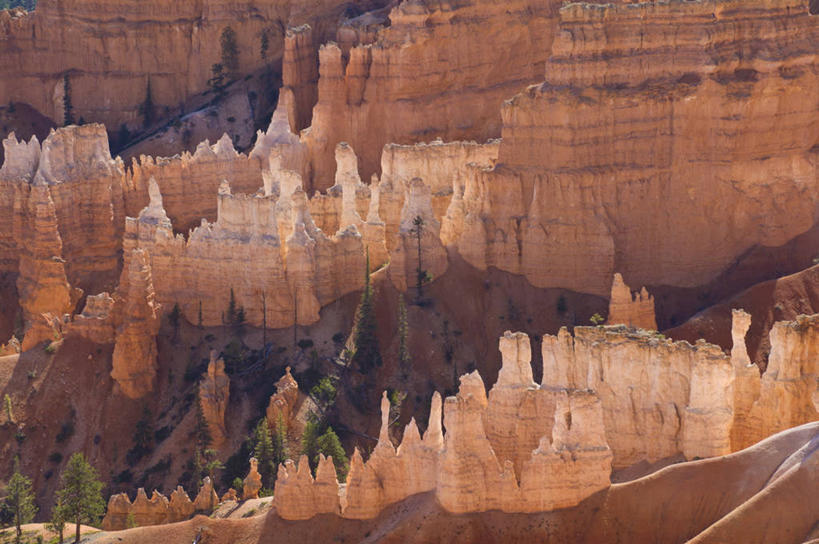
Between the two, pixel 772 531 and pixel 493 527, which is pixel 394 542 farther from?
pixel 772 531

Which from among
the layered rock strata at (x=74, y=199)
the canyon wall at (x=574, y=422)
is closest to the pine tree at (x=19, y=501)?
the canyon wall at (x=574, y=422)

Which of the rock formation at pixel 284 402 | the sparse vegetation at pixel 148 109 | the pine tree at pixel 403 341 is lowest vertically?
the rock formation at pixel 284 402

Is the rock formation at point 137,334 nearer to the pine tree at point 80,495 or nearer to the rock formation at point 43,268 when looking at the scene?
the rock formation at point 43,268

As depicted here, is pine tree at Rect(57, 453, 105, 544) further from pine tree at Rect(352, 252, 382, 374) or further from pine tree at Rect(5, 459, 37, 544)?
pine tree at Rect(352, 252, 382, 374)

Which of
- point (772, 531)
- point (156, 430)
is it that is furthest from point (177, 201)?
point (772, 531)

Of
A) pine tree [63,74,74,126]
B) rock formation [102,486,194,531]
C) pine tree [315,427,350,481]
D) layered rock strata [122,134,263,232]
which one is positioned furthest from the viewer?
pine tree [63,74,74,126]

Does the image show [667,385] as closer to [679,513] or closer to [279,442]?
[679,513]

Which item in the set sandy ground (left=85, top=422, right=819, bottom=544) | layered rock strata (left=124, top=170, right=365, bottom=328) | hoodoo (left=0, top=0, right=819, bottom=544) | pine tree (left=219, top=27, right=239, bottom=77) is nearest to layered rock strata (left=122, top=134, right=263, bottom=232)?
hoodoo (left=0, top=0, right=819, bottom=544)
